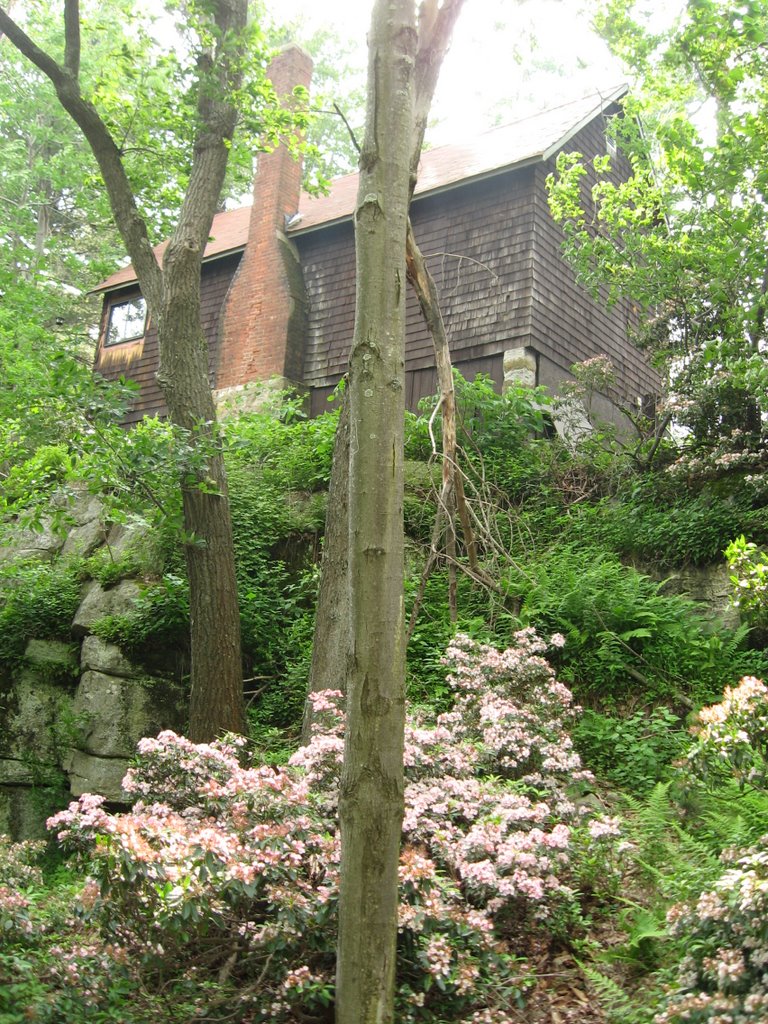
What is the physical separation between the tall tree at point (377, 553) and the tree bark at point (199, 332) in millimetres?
4501

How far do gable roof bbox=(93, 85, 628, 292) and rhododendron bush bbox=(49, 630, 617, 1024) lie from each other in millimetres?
10325

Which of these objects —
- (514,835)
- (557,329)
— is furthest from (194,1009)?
(557,329)

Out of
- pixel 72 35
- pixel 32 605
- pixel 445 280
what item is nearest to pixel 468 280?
pixel 445 280

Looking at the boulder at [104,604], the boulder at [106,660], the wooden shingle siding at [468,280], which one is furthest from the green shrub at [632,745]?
the wooden shingle siding at [468,280]

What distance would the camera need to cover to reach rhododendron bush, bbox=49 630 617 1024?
3.53 meters

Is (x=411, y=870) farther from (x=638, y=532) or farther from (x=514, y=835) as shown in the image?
(x=638, y=532)

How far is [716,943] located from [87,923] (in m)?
2.52

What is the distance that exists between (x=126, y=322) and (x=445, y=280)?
9490 mm

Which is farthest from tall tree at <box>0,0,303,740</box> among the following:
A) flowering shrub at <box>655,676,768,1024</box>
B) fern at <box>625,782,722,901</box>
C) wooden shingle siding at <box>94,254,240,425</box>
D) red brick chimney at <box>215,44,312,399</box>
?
wooden shingle siding at <box>94,254,240,425</box>

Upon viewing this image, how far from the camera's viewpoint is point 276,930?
3598 mm

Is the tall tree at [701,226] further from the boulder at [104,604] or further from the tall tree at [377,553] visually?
the boulder at [104,604]

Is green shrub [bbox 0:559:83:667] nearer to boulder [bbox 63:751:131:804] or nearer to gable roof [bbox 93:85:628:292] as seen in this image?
boulder [bbox 63:751:131:804]

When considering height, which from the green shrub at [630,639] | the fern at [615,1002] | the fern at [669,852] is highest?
the green shrub at [630,639]

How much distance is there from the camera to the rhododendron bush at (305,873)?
3527 mm
